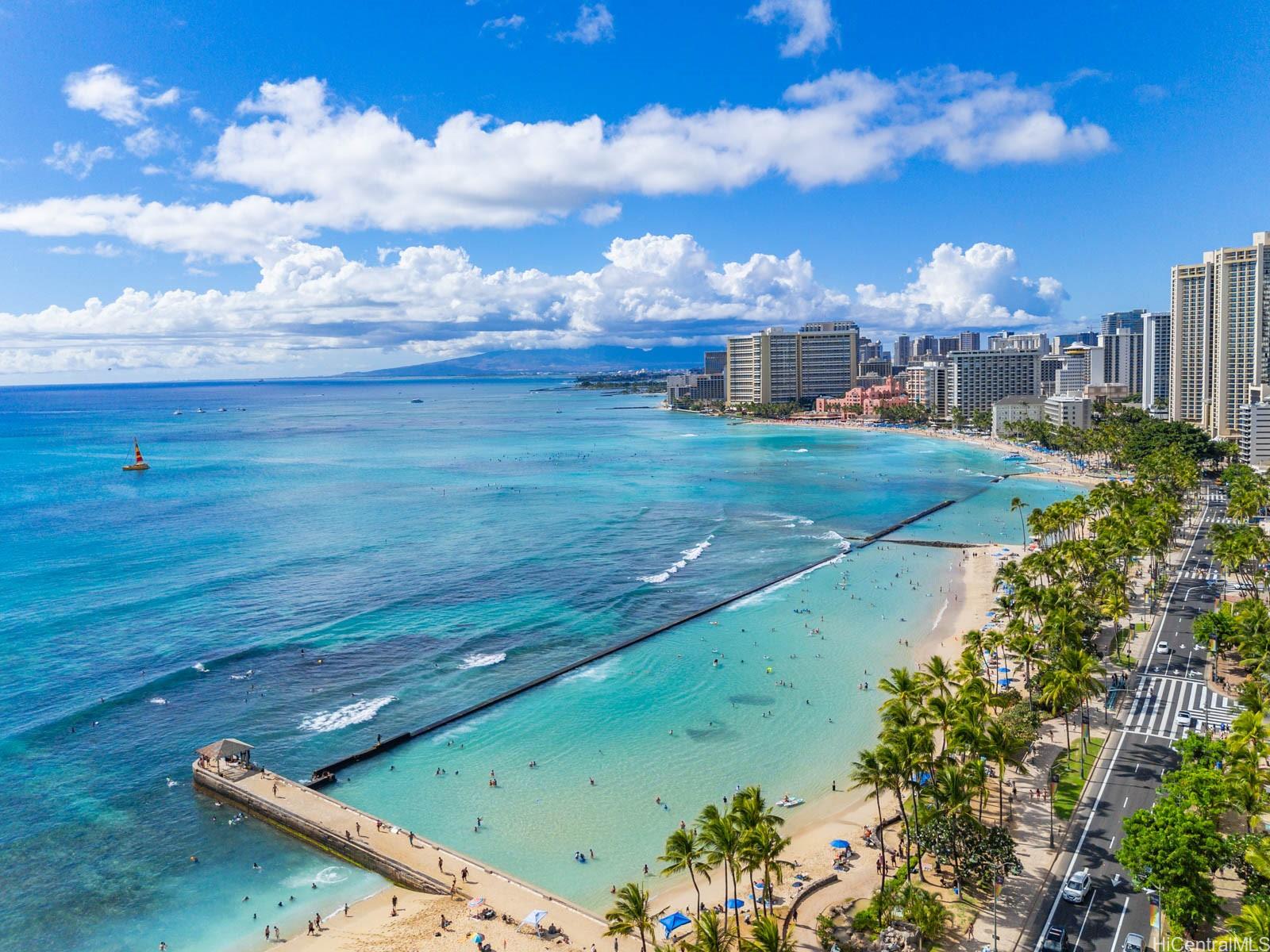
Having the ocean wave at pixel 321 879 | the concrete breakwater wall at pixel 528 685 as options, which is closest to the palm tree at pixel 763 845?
the ocean wave at pixel 321 879

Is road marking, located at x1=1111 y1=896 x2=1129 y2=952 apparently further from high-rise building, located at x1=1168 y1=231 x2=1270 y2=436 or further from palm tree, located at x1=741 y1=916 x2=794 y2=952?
high-rise building, located at x1=1168 y1=231 x2=1270 y2=436

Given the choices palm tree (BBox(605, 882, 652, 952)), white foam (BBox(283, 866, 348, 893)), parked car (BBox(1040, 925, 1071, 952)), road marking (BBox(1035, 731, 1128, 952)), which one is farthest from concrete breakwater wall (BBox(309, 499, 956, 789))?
parked car (BBox(1040, 925, 1071, 952))

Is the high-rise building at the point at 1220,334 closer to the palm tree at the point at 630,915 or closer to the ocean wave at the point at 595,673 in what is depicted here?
the ocean wave at the point at 595,673

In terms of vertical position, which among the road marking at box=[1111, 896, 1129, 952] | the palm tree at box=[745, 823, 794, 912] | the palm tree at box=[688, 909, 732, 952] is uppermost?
the palm tree at box=[745, 823, 794, 912]

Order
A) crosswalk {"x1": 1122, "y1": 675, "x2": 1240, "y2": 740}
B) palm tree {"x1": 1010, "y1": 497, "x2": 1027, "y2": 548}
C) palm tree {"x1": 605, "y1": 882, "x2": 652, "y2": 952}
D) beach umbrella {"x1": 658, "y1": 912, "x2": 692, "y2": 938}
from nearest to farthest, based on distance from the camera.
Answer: palm tree {"x1": 605, "y1": 882, "x2": 652, "y2": 952}
beach umbrella {"x1": 658, "y1": 912, "x2": 692, "y2": 938}
crosswalk {"x1": 1122, "y1": 675, "x2": 1240, "y2": 740}
palm tree {"x1": 1010, "y1": 497, "x2": 1027, "y2": 548}

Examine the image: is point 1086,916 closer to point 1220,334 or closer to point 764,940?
point 764,940

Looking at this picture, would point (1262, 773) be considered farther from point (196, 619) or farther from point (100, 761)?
point (196, 619)
